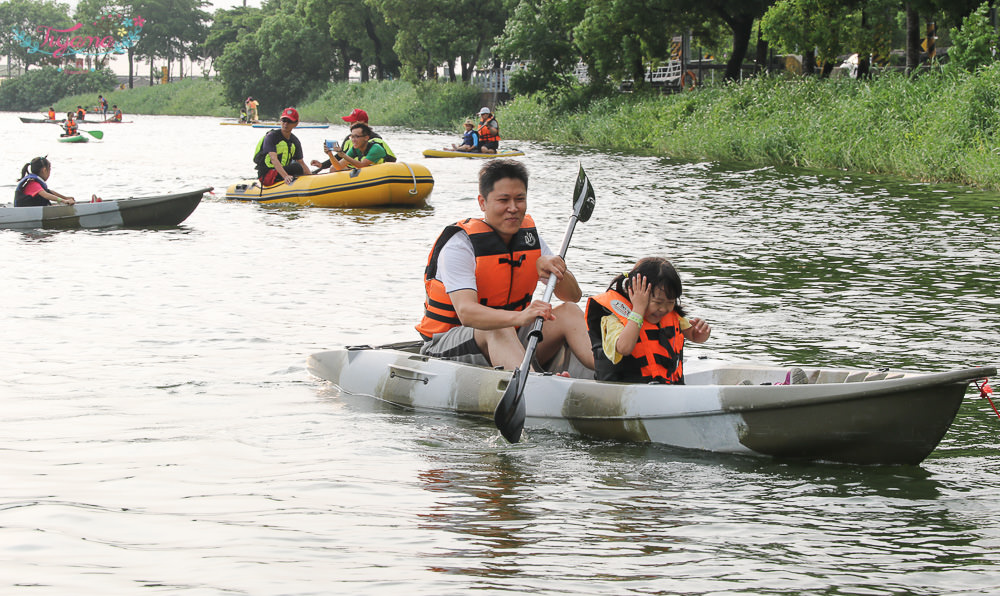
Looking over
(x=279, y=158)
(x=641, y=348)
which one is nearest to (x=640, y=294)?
(x=641, y=348)

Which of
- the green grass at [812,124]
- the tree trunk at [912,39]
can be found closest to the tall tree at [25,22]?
the green grass at [812,124]

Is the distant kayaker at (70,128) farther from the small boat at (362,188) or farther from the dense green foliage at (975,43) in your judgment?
the dense green foliage at (975,43)

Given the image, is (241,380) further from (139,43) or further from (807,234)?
(139,43)

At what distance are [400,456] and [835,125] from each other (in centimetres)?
1666

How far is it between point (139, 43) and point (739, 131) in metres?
68.9

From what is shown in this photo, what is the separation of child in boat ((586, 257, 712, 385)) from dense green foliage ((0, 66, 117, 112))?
80.7 m

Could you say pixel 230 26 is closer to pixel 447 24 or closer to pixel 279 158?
pixel 447 24

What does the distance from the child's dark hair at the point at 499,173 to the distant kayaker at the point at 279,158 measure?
34.4ft

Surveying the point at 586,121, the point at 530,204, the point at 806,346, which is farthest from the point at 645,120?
the point at 806,346

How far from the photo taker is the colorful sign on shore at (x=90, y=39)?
8031cm

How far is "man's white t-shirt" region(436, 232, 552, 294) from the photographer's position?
17.7 feet

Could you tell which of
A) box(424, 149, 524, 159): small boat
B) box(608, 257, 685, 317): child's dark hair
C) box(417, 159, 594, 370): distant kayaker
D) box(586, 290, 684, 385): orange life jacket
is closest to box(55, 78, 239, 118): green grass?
box(424, 149, 524, 159): small boat

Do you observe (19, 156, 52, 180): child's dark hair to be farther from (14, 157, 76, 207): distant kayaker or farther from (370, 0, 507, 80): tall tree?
(370, 0, 507, 80): tall tree

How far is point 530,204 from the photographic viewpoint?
15.7 m
